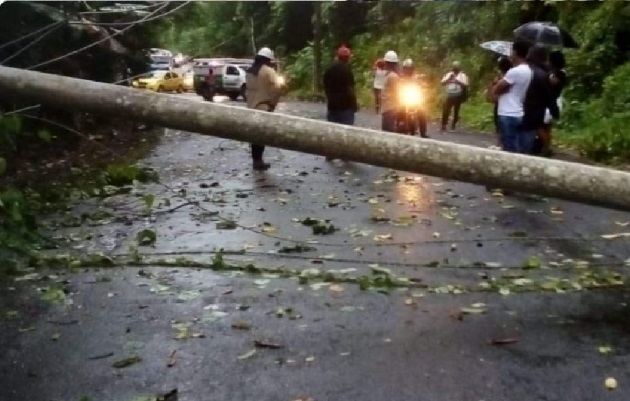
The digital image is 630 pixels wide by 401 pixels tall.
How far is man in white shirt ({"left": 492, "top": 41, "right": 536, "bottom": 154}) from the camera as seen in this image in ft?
38.8

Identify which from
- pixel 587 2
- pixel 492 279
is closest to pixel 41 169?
pixel 492 279

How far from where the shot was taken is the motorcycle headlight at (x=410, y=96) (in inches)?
700

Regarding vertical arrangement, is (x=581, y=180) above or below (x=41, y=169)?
above

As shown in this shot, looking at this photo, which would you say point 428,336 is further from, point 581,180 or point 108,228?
point 108,228

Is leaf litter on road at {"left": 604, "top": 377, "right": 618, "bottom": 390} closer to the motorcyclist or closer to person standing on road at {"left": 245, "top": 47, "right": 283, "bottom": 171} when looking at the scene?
person standing on road at {"left": 245, "top": 47, "right": 283, "bottom": 171}

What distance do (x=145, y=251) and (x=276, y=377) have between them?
4.19 metres

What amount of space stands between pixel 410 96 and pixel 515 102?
645 cm

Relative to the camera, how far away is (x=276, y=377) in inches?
217

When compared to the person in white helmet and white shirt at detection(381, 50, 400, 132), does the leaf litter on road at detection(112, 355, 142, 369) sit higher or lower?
lower

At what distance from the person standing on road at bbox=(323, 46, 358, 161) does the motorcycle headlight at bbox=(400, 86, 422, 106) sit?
171 centimetres

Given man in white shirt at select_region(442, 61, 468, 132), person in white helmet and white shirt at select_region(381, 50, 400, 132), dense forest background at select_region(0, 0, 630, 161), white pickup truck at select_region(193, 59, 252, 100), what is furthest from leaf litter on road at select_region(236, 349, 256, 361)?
white pickup truck at select_region(193, 59, 252, 100)

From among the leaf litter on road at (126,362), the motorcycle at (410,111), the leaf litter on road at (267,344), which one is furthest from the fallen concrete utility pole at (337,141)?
the motorcycle at (410,111)

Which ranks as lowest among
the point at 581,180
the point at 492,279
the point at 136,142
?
the point at 136,142

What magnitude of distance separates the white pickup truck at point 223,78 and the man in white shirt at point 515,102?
97.4ft
